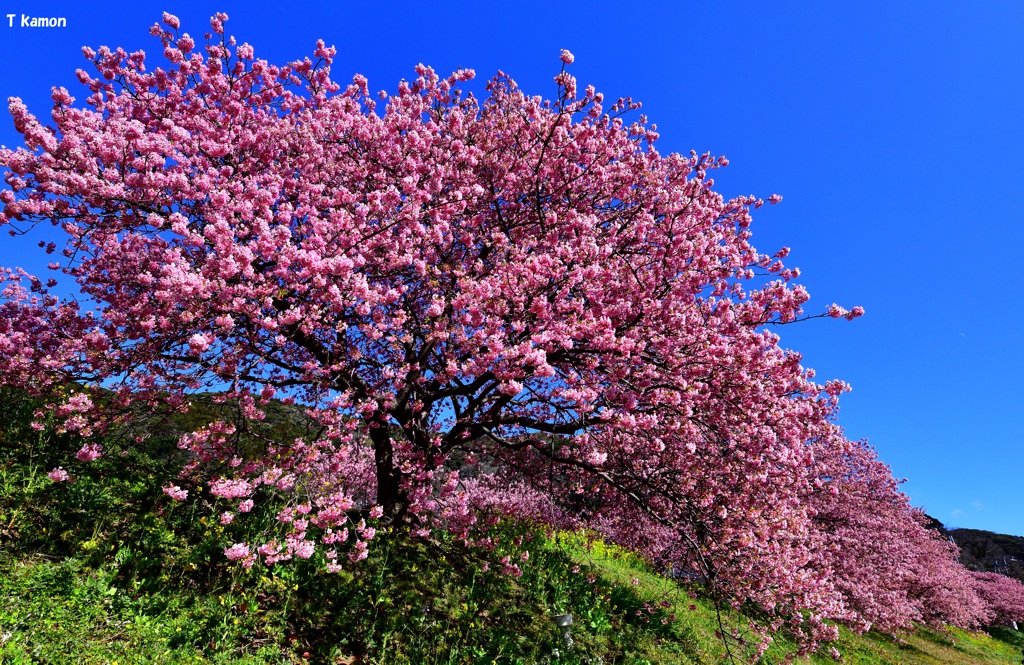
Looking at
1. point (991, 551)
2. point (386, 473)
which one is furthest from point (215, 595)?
point (991, 551)

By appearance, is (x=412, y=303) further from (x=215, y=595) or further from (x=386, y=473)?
(x=215, y=595)

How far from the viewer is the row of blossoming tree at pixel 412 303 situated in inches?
250

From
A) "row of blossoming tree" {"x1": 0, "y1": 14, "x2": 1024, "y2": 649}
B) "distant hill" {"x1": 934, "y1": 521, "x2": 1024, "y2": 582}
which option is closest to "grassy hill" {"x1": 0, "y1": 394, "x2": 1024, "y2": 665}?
"row of blossoming tree" {"x1": 0, "y1": 14, "x2": 1024, "y2": 649}

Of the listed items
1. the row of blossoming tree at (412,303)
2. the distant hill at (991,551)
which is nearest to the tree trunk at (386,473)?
the row of blossoming tree at (412,303)

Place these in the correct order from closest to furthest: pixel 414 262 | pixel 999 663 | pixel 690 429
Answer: pixel 414 262
pixel 690 429
pixel 999 663

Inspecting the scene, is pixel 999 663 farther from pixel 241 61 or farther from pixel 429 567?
pixel 241 61

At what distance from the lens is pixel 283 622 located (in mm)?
6324

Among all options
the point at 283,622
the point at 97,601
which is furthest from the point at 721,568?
the point at 97,601

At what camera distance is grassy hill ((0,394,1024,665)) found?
541cm

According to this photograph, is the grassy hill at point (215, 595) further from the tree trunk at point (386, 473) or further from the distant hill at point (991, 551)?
the distant hill at point (991, 551)

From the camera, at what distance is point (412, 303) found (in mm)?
8297

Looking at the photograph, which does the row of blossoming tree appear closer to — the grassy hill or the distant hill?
the grassy hill

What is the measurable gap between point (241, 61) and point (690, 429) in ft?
30.3

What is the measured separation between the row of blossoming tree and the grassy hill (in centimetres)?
52
